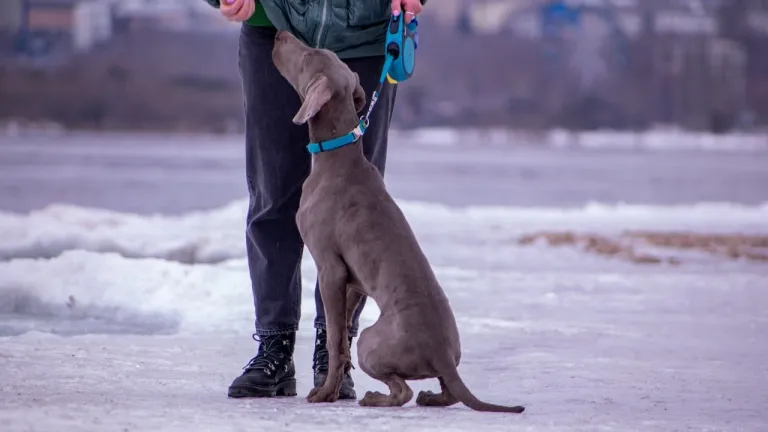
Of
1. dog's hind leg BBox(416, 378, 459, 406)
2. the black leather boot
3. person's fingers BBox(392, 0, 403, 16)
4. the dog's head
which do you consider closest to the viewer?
dog's hind leg BBox(416, 378, 459, 406)

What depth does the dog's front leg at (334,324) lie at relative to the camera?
303 centimetres

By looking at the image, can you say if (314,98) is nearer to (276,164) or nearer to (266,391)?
(276,164)

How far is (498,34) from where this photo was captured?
222 ft

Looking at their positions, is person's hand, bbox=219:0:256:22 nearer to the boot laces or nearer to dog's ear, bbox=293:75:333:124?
dog's ear, bbox=293:75:333:124

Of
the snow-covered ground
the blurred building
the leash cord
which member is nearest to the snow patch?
the snow-covered ground

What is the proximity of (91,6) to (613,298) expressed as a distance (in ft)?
199

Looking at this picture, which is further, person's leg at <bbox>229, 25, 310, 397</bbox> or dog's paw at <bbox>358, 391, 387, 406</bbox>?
person's leg at <bbox>229, 25, 310, 397</bbox>

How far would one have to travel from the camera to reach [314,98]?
3016mm

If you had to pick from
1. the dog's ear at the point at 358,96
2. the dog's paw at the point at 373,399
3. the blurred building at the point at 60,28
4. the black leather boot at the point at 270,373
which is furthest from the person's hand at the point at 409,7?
the blurred building at the point at 60,28

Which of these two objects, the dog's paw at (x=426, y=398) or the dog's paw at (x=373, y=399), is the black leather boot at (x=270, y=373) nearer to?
the dog's paw at (x=373, y=399)

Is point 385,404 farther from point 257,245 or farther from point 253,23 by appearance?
point 253,23

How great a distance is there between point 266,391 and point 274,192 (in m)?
0.58

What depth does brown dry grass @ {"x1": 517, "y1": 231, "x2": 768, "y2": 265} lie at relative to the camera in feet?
25.6

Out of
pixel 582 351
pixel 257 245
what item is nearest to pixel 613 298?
pixel 582 351
